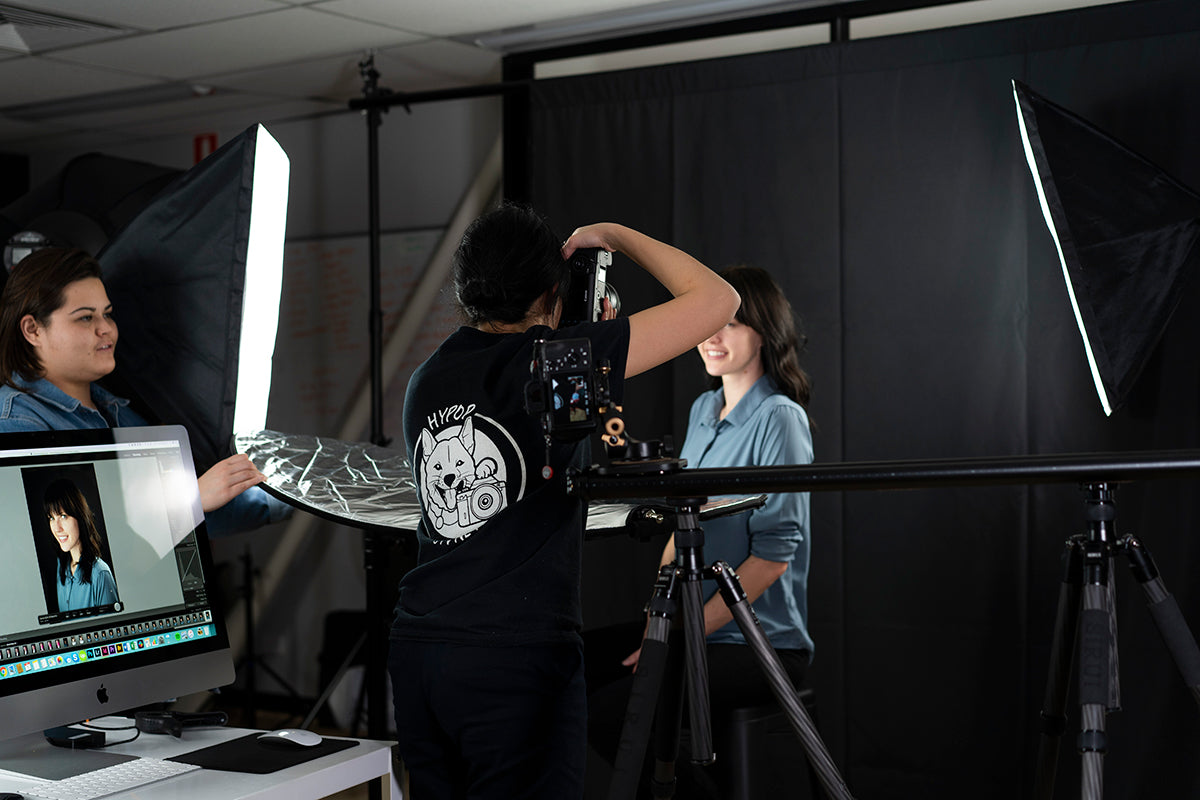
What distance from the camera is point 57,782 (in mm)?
1320

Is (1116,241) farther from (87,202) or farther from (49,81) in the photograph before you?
(49,81)

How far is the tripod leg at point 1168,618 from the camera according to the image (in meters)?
1.23

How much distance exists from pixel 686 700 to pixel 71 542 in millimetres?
997

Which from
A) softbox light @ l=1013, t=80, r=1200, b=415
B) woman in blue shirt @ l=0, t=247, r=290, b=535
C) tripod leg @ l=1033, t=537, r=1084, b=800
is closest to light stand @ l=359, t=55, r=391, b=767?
woman in blue shirt @ l=0, t=247, r=290, b=535

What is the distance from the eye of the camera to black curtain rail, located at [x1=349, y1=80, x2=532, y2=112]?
3.47m

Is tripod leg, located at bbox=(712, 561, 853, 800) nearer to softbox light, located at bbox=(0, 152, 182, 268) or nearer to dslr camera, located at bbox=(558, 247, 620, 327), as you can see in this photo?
dslr camera, located at bbox=(558, 247, 620, 327)

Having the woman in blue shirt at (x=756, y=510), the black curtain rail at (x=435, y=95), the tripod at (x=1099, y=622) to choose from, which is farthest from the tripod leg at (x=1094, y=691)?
the black curtain rail at (x=435, y=95)

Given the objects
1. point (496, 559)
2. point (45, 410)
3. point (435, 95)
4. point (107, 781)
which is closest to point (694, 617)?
point (496, 559)

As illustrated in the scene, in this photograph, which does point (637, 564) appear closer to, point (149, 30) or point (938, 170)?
point (938, 170)

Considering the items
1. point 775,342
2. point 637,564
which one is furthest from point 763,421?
point 637,564

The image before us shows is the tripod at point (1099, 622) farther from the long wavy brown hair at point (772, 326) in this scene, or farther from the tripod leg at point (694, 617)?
the long wavy brown hair at point (772, 326)

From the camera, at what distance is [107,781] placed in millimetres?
1312

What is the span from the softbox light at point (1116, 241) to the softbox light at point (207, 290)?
159 cm

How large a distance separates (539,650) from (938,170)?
205 cm
